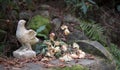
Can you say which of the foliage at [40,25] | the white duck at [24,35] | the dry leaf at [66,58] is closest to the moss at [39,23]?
the foliage at [40,25]

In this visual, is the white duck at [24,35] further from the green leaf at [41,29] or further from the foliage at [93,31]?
the foliage at [93,31]

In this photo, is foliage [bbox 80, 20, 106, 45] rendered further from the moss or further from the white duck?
the white duck

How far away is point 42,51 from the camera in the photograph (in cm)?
374

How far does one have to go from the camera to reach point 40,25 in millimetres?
4211

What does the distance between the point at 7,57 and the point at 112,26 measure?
2.26 m

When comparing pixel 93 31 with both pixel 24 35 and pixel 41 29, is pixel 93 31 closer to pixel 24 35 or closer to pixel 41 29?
pixel 41 29

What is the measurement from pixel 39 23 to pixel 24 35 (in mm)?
690

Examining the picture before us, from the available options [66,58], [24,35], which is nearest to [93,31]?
[66,58]

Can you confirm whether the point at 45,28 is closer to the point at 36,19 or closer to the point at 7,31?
the point at 36,19

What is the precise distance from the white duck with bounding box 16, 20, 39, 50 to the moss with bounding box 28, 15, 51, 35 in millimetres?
508

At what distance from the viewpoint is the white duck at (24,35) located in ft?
11.8

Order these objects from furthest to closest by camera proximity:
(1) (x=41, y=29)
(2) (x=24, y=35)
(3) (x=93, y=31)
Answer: (3) (x=93, y=31), (1) (x=41, y=29), (2) (x=24, y=35)

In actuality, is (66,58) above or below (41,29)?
below

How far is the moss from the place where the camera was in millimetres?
4191
